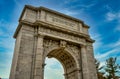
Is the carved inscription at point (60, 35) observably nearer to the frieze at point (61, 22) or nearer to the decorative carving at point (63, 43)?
the decorative carving at point (63, 43)

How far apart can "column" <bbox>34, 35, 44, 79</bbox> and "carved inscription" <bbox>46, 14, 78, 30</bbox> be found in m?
2.99

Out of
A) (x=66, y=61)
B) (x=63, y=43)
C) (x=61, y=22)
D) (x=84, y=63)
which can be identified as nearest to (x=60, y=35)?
(x=63, y=43)

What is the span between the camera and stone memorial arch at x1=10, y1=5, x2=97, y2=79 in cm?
1235

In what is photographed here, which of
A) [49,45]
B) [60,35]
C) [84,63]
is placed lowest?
[84,63]

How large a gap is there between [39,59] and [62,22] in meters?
6.02

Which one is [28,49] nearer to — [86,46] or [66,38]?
[66,38]

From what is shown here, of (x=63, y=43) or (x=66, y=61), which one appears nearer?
(x=63, y=43)

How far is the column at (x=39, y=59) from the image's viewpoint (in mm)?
11869

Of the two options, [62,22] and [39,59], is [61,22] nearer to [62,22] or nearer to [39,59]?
[62,22]

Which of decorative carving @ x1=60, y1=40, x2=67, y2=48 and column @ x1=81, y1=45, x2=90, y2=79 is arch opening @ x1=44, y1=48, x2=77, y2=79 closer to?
decorative carving @ x1=60, y1=40, x2=67, y2=48

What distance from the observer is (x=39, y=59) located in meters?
12.6

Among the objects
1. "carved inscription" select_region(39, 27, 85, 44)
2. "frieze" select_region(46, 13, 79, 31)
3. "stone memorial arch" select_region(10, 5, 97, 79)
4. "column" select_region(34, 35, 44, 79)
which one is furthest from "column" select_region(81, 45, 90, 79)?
"column" select_region(34, 35, 44, 79)

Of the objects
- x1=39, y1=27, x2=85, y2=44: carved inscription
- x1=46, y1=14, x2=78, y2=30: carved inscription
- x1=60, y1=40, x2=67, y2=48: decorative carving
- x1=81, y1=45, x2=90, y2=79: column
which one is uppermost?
x1=46, y1=14, x2=78, y2=30: carved inscription

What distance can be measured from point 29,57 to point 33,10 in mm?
5964
